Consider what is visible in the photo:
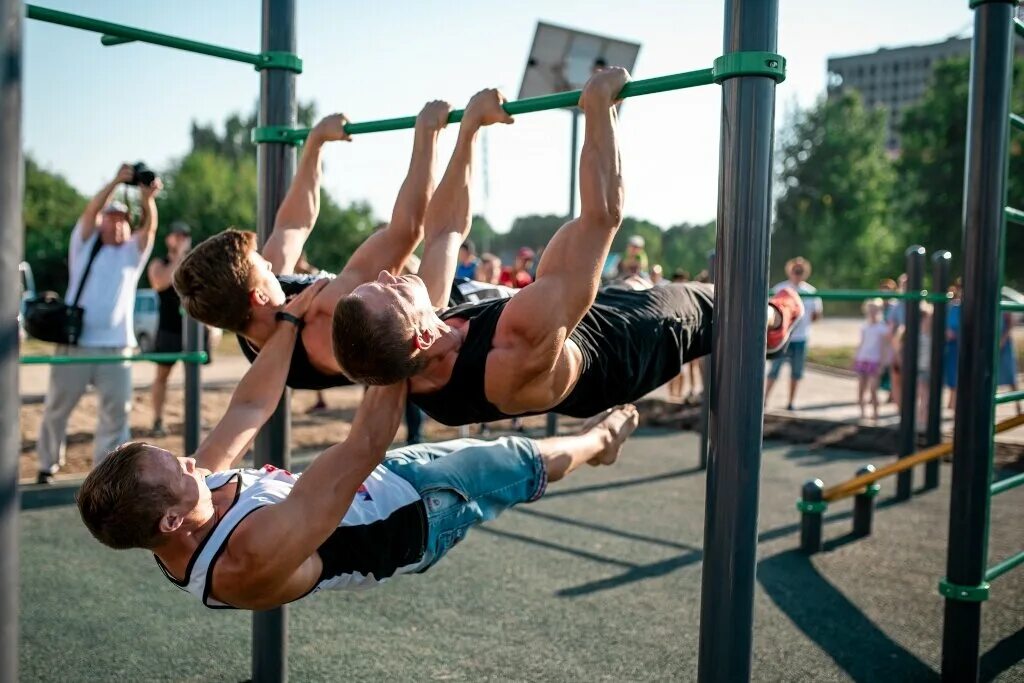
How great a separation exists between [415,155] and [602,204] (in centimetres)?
84

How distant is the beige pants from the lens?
580cm

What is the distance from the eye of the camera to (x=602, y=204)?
7.45 ft

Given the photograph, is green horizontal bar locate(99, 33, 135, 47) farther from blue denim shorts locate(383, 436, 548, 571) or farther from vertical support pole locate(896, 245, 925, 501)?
vertical support pole locate(896, 245, 925, 501)

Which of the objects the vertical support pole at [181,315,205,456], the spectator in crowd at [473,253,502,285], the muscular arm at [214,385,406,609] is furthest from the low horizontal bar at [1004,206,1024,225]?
the spectator in crowd at [473,253,502,285]

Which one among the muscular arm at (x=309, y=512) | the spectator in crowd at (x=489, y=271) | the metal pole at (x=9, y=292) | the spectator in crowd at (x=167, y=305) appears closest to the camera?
the metal pole at (x=9, y=292)

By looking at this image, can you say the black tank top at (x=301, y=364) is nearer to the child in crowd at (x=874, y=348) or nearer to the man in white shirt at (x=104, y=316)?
the man in white shirt at (x=104, y=316)

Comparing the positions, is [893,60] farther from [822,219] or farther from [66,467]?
[66,467]

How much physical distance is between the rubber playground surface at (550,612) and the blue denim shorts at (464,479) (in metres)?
0.93

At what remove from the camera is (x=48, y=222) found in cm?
3052

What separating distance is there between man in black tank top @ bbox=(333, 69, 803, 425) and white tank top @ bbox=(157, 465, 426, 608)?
261mm

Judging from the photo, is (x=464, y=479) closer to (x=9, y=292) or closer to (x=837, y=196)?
(x=9, y=292)

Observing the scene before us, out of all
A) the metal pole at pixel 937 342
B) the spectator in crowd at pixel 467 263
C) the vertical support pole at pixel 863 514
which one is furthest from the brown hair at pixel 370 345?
the spectator in crowd at pixel 467 263

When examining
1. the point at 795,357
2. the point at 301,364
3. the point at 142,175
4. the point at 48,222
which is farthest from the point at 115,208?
the point at 48,222

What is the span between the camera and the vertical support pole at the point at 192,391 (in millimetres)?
5066
